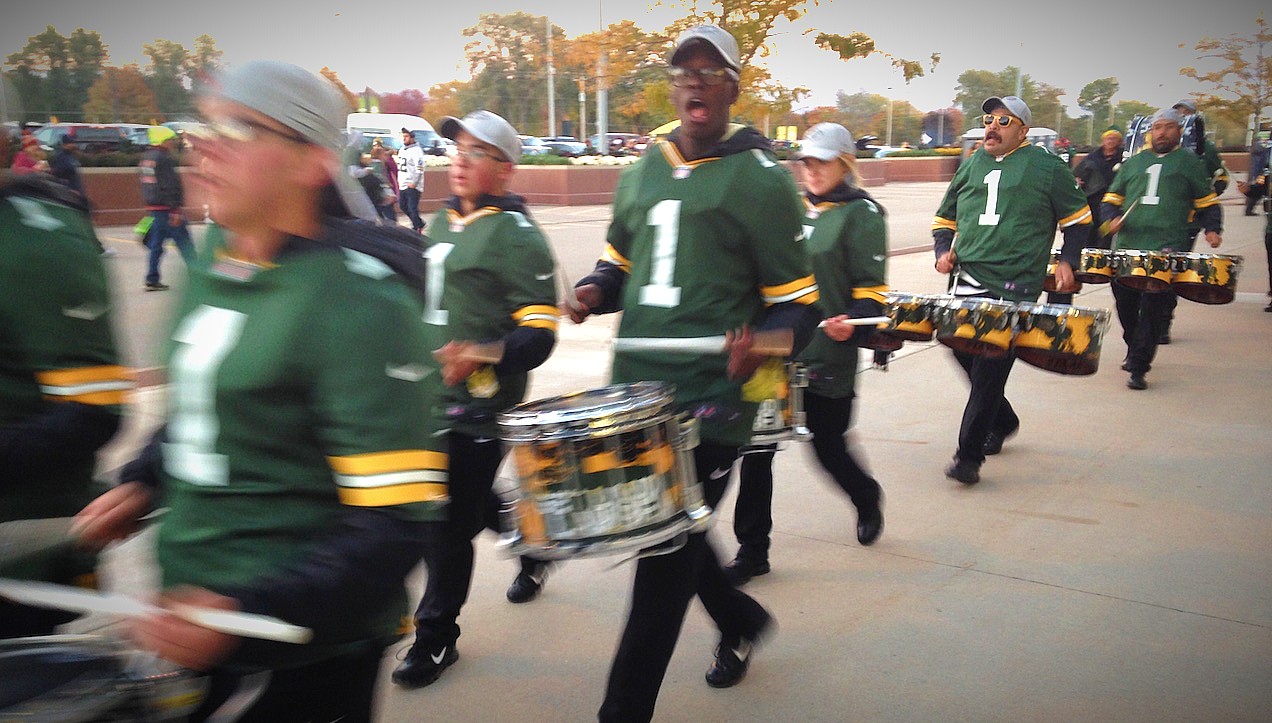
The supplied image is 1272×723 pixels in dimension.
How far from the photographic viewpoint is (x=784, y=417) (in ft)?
14.6

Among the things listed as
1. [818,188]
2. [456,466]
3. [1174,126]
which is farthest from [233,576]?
[1174,126]

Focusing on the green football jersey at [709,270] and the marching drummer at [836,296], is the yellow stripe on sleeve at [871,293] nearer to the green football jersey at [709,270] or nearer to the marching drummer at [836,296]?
the marching drummer at [836,296]

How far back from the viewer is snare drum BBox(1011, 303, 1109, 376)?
5.27 meters

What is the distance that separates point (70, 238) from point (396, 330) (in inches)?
45.8

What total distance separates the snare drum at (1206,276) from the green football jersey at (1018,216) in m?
2.21

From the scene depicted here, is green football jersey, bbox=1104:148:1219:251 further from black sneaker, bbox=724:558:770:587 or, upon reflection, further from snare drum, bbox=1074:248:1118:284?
black sneaker, bbox=724:558:770:587

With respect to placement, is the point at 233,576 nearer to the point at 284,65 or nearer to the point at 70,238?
the point at 284,65

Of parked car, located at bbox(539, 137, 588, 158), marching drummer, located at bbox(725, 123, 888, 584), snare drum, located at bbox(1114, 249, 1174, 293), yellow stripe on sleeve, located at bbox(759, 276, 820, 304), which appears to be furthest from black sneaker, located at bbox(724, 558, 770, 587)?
parked car, located at bbox(539, 137, 588, 158)

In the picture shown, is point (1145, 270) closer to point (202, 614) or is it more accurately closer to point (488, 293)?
point (488, 293)

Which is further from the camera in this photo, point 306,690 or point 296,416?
point 306,690

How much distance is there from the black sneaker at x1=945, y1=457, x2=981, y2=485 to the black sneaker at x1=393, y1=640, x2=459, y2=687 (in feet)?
11.1

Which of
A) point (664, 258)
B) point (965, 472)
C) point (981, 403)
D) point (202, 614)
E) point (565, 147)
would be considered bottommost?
point (965, 472)

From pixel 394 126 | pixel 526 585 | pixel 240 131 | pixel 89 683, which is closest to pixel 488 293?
pixel 526 585

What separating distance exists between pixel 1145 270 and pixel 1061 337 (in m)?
3.28
